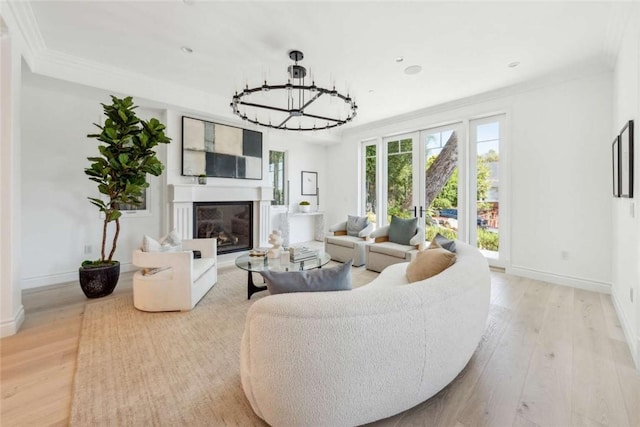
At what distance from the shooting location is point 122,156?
3145 mm

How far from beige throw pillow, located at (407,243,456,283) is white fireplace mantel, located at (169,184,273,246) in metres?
3.69

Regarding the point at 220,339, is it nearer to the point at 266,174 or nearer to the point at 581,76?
the point at 266,174

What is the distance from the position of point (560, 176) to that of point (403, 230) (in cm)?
223

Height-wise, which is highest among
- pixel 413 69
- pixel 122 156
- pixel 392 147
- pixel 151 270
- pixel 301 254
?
pixel 413 69

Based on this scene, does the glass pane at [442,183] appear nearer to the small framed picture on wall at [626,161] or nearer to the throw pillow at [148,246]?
the small framed picture on wall at [626,161]

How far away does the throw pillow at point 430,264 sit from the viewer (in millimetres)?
2014

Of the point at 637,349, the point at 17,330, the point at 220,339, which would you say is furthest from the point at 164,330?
the point at 637,349

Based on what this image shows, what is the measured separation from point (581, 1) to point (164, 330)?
4.69m

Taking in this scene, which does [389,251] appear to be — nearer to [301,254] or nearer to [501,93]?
[301,254]

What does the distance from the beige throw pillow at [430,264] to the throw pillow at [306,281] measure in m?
0.85

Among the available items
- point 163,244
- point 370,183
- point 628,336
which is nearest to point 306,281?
point 163,244

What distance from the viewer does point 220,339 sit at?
231cm

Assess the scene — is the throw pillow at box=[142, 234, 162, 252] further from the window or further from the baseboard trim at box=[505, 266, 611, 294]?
the baseboard trim at box=[505, 266, 611, 294]

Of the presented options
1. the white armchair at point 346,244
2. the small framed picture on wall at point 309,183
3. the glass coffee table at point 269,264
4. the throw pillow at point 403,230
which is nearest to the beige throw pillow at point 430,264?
the glass coffee table at point 269,264
